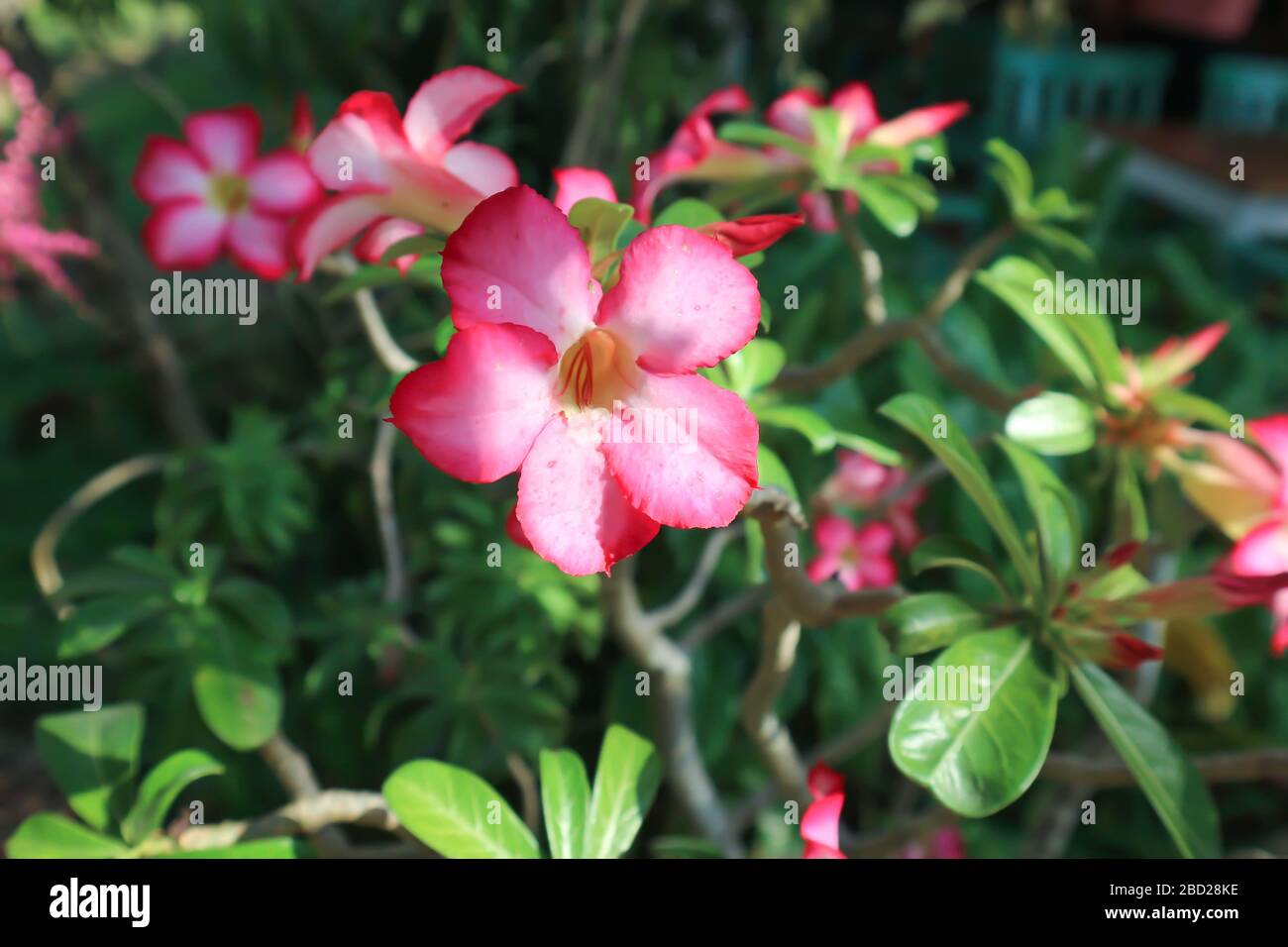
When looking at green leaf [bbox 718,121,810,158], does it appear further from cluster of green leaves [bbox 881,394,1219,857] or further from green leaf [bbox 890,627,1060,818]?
green leaf [bbox 890,627,1060,818]

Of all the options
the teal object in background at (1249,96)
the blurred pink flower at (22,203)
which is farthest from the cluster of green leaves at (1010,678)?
the teal object in background at (1249,96)

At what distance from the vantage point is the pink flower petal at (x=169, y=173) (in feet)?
3.03

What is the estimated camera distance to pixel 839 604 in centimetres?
67

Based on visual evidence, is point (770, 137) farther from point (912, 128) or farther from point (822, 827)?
point (822, 827)

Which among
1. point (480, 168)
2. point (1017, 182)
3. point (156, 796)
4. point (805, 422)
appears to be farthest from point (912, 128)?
point (156, 796)

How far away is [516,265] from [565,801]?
1.13 feet

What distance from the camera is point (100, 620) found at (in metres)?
0.83

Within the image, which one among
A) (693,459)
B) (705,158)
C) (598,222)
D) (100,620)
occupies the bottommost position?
(100,620)

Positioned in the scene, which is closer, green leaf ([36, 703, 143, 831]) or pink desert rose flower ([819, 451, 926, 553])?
green leaf ([36, 703, 143, 831])

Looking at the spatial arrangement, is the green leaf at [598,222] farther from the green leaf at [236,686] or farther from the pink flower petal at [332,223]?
the green leaf at [236,686]

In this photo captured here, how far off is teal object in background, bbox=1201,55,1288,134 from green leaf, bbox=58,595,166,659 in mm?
3271

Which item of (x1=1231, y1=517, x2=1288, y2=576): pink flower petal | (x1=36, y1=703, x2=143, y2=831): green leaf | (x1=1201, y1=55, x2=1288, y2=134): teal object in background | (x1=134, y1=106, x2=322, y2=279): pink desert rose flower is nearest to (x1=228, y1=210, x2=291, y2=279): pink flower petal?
(x1=134, y1=106, x2=322, y2=279): pink desert rose flower

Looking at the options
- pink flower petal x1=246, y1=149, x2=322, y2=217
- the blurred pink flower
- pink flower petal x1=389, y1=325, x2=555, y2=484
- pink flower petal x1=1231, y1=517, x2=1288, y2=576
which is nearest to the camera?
pink flower petal x1=389, y1=325, x2=555, y2=484

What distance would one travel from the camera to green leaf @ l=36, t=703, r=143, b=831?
0.67 m
